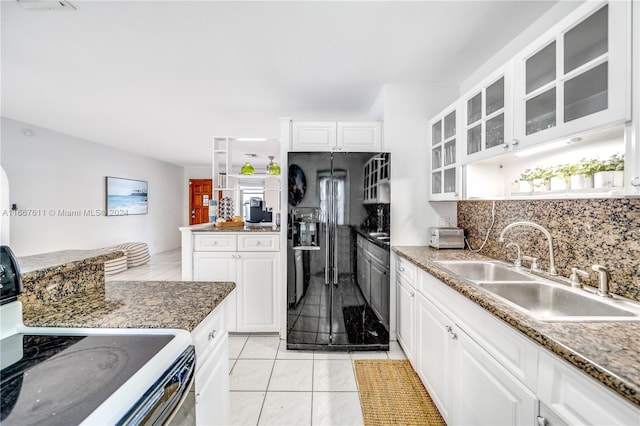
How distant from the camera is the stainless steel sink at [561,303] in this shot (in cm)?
102

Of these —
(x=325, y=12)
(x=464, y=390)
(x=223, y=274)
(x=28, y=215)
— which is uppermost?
(x=325, y=12)

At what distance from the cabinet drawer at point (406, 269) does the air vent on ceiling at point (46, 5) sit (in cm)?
285

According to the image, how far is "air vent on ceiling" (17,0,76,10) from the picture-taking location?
1.63 metres

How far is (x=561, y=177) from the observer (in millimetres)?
1349

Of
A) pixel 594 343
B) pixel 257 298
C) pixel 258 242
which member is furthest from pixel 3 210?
pixel 257 298

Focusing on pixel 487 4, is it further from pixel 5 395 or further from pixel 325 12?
pixel 5 395

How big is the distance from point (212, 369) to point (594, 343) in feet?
4.40

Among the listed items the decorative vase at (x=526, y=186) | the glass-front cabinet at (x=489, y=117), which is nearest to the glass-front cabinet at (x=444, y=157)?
the glass-front cabinet at (x=489, y=117)

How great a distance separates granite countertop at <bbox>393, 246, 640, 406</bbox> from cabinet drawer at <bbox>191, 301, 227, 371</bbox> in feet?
3.73

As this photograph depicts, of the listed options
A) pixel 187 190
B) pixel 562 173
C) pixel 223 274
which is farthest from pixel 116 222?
pixel 562 173

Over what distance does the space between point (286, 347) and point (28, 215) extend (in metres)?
4.34

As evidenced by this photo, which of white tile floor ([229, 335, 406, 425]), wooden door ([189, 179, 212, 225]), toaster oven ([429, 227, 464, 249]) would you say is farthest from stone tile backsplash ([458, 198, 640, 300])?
wooden door ([189, 179, 212, 225])

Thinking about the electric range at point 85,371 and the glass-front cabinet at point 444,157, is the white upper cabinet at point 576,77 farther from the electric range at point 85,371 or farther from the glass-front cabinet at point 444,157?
the electric range at point 85,371

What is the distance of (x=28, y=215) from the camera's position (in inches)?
155
